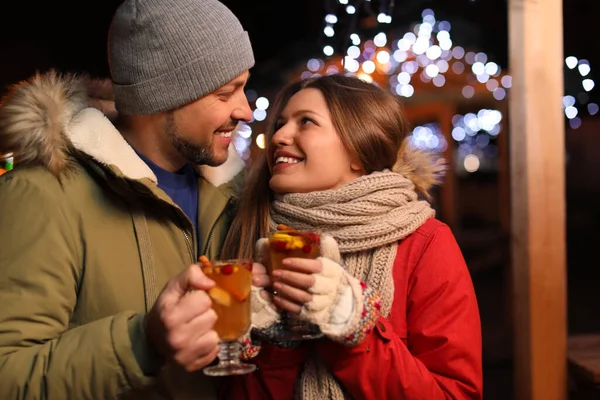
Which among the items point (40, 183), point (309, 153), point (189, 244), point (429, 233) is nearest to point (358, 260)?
point (429, 233)

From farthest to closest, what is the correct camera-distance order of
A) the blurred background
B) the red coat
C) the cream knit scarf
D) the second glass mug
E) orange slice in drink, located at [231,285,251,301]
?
the blurred background → the cream knit scarf → the red coat → the second glass mug → orange slice in drink, located at [231,285,251,301]

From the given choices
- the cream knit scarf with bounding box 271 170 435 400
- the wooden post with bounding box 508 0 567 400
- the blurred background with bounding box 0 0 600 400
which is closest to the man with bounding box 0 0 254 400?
the cream knit scarf with bounding box 271 170 435 400

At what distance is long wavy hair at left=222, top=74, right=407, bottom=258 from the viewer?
6.85 feet

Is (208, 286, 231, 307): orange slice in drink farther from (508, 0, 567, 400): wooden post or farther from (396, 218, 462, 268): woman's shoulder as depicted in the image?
(508, 0, 567, 400): wooden post

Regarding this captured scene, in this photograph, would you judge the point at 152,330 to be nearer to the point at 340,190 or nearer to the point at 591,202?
the point at 340,190

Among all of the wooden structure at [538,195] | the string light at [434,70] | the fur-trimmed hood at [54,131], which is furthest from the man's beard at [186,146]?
the string light at [434,70]

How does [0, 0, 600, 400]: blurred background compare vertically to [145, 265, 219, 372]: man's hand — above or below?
above

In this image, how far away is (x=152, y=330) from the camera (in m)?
1.47

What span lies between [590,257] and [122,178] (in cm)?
1045

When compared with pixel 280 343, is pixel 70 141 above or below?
above

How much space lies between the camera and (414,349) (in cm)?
187

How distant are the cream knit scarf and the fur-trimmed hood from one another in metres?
0.52

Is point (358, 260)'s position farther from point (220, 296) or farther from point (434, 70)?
point (434, 70)

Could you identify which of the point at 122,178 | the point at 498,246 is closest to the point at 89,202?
the point at 122,178
